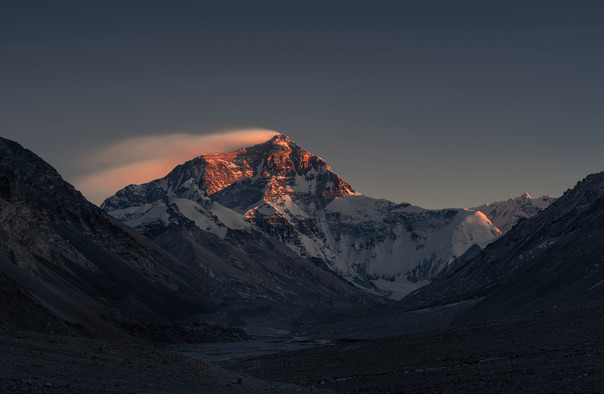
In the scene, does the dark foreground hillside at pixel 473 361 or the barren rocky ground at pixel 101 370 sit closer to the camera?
the barren rocky ground at pixel 101 370

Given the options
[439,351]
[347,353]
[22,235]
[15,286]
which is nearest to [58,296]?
[15,286]

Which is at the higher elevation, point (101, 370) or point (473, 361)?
point (101, 370)

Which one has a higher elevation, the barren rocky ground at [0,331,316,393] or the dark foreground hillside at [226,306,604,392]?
the barren rocky ground at [0,331,316,393]

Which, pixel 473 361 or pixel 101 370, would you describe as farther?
pixel 473 361

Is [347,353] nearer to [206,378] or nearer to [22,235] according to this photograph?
[206,378]

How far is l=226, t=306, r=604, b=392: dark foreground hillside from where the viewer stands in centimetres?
5359

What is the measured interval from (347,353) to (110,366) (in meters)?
46.6

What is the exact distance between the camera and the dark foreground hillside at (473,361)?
53.6m

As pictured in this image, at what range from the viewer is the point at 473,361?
68125 mm

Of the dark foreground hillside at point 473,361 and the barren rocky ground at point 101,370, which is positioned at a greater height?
the barren rocky ground at point 101,370

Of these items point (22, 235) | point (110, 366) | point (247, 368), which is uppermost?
point (22, 235)

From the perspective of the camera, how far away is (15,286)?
99250 mm

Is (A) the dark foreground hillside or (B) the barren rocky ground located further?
(A) the dark foreground hillside

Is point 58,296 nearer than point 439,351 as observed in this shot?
No
